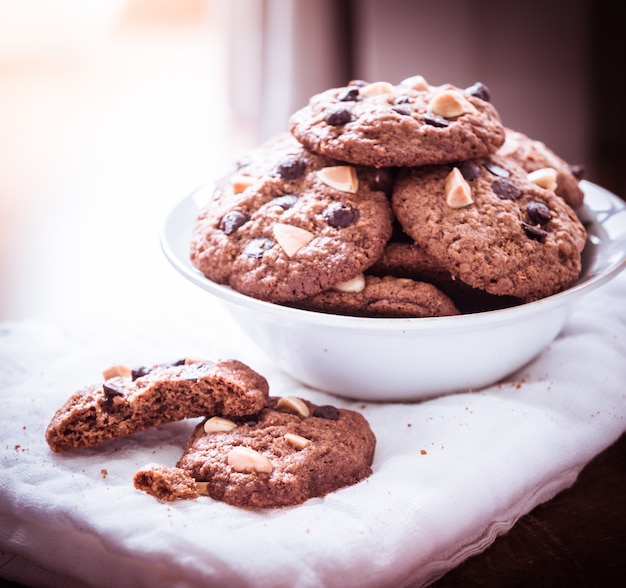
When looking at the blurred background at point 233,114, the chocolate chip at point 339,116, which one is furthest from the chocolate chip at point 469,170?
the blurred background at point 233,114

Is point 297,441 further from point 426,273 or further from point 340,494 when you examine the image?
point 426,273

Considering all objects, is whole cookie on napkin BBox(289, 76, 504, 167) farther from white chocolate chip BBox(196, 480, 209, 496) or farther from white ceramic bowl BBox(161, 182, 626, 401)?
white chocolate chip BBox(196, 480, 209, 496)

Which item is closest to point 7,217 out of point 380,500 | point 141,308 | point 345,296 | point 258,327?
point 141,308

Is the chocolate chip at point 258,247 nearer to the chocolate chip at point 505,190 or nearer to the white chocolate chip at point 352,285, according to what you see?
the white chocolate chip at point 352,285

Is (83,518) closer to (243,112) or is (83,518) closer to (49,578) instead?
(49,578)

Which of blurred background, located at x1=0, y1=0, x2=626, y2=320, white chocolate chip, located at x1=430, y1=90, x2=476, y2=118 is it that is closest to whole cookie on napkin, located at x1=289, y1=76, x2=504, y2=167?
white chocolate chip, located at x1=430, y1=90, x2=476, y2=118
